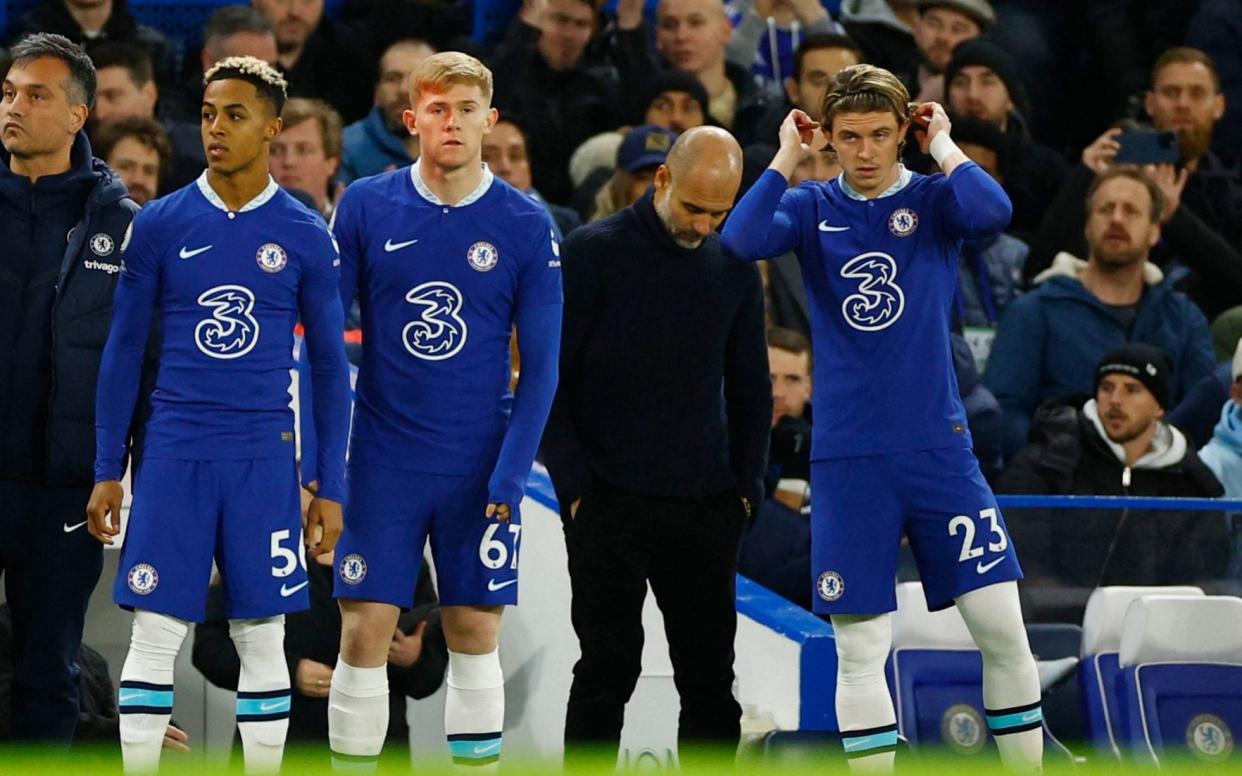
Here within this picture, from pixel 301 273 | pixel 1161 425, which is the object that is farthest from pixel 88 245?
pixel 1161 425

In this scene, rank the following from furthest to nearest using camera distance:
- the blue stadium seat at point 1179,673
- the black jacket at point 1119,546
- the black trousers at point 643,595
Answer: the black jacket at point 1119,546
the blue stadium seat at point 1179,673
the black trousers at point 643,595

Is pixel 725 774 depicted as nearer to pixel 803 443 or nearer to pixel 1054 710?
pixel 1054 710

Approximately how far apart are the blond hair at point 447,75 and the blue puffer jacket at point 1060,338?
12.7 feet

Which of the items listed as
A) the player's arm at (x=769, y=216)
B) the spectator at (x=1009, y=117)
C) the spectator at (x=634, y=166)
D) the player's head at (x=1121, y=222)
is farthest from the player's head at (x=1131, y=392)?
the player's arm at (x=769, y=216)

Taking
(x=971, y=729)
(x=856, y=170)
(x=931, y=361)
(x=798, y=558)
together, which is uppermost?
(x=856, y=170)

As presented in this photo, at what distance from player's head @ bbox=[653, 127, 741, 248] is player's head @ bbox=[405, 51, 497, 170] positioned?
618 mm

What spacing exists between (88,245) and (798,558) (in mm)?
2927

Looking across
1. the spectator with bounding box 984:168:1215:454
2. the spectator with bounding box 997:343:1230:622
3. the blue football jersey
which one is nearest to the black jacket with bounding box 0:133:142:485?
the blue football jersey

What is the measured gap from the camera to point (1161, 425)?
8.34 meters

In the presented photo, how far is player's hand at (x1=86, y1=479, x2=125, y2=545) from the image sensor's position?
5523 millimetres

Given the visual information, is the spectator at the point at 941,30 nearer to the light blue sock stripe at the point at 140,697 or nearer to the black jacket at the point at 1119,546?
the black jacket at the point at 1119,546

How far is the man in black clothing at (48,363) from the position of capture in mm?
5820

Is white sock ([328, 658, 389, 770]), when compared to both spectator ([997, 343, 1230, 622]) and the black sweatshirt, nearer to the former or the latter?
the black sweatshirt

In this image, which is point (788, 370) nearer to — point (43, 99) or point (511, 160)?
point (511, 160)
